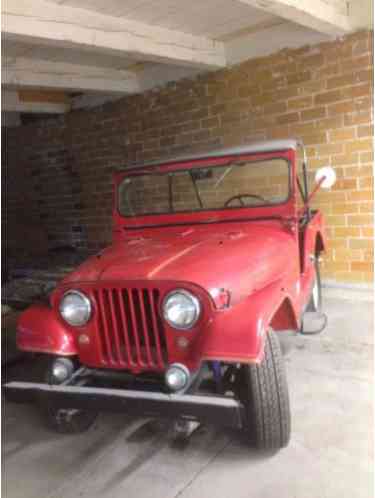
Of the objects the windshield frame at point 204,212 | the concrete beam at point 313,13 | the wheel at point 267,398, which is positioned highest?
the concrete beam at point 313,13

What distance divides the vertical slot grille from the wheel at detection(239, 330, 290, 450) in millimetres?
383

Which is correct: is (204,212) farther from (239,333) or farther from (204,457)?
(204,457)

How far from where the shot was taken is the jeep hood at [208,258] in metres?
1.96

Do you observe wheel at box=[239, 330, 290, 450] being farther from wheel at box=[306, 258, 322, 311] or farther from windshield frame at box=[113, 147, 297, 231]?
wheel at box=[306, 258, 322, 311]

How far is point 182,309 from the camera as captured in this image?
187 centimetres

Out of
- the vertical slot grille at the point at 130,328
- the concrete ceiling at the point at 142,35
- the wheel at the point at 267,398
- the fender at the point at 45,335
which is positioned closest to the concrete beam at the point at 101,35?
the concrete ceiling at the point at 142,35

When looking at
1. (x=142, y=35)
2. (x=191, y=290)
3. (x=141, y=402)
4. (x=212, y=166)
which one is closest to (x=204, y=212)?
(x=212, y=166)

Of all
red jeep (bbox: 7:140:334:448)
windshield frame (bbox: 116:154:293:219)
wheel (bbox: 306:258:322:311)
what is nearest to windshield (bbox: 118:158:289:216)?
windshield frame (bbox: 116:154:293:219)

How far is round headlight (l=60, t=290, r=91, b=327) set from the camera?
6.75 feet

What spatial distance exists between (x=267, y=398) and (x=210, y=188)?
3.08 meters

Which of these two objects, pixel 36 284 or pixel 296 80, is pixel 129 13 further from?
pixel 36 284

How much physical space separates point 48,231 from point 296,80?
4351 mm

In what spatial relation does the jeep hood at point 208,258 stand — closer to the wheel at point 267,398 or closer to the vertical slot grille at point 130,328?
the vertical slot grille at point 130,328

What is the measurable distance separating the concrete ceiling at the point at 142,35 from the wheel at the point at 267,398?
232 cm
